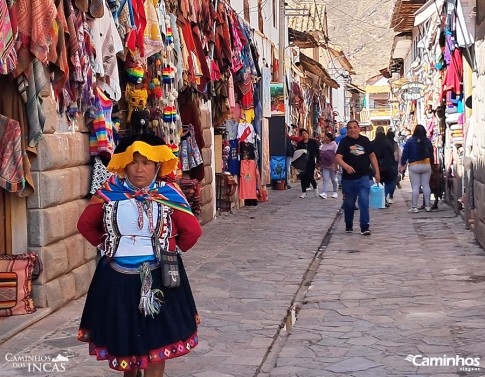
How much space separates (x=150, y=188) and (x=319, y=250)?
742 cm

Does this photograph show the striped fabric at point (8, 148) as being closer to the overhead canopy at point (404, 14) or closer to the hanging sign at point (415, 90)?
the overhead canopy at point (404, 14)

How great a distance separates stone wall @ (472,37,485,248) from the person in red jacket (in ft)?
22.7

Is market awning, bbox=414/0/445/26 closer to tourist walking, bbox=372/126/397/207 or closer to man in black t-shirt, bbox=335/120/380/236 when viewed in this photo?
tourist walking, bbox=372/126/397/207

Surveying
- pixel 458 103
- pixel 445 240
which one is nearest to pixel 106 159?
pixel 445 240

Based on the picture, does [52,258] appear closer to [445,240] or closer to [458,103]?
[445,240]

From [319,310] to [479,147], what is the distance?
4.61 meters

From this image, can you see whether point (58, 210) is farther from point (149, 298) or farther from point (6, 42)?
point (149, 298)

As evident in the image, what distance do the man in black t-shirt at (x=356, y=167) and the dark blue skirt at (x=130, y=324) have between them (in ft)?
29.7

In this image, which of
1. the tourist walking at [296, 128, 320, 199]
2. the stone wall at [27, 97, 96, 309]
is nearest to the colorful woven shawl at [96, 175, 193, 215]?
the stone wall at [27, 97, 96, 309]

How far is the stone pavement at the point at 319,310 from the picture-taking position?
610 cm

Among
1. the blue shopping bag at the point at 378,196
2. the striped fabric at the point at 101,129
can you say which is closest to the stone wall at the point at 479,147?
the striped fabric at the point at 101,129

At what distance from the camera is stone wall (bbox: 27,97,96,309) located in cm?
762

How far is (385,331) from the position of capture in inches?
276

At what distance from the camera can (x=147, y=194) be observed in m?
4.97
